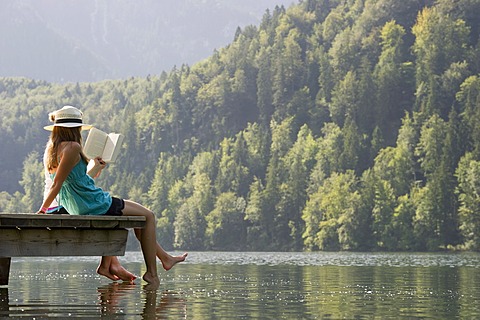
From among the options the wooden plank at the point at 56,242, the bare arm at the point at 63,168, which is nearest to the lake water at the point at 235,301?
the wooden plank at the point at 56,242

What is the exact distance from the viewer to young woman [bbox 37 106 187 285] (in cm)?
1666

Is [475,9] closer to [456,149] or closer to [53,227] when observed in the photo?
[456,149]

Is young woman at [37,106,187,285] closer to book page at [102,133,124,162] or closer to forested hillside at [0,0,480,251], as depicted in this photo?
book page at [102,133,124,162]

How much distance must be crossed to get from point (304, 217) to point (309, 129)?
27881 mm

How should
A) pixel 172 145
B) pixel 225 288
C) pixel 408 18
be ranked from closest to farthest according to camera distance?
pixel 225 288
pixel 408 18
pixel 172 145

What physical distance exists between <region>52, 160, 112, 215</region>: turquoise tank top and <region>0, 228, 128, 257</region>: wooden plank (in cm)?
77

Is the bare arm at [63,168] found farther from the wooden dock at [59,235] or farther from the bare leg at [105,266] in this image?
the bare leg at [105,266]

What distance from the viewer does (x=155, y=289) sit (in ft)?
59.6

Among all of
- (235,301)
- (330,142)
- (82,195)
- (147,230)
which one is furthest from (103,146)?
(330,142)

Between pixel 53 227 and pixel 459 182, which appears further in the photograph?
pixel 459 182

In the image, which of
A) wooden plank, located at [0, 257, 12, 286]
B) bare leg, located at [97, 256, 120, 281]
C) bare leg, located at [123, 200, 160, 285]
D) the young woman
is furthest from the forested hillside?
the young woman

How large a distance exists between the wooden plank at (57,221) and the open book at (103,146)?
6.31 feet

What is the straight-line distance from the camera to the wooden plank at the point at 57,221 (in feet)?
51.0

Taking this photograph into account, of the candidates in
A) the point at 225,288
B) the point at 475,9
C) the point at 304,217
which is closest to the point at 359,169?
the point at 304,217
